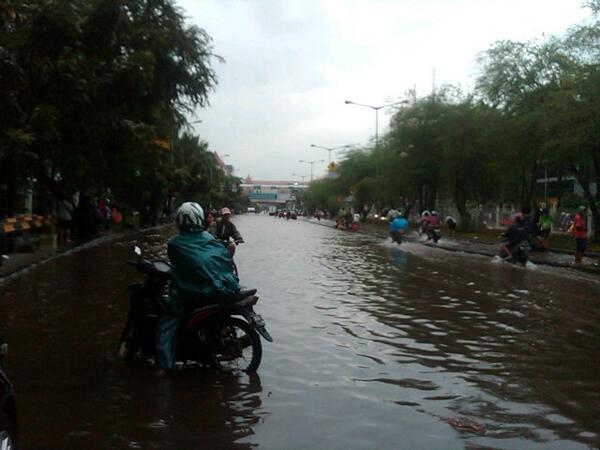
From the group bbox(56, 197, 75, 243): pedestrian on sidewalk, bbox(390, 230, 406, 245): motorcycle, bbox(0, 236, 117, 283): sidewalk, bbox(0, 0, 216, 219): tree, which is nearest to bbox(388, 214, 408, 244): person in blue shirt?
bbox(390, 230, 406, 245): motorcycle

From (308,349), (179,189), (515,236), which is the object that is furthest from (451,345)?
(179,189)

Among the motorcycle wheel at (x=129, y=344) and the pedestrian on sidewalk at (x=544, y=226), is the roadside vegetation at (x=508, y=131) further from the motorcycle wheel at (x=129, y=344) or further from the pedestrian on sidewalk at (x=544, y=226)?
the motorcycle wheel at (x=129, y=344)

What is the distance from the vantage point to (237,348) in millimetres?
7164

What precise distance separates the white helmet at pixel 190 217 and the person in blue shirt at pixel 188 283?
13 centimetres

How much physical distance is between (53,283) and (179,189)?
187ft

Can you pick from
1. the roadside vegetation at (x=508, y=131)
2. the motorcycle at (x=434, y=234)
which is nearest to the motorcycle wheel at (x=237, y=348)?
the roadside vegetation at (x=508, y=131)

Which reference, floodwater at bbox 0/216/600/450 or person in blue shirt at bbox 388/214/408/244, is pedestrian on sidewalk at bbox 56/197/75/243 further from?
floodwater at bbox 0/216/600/450

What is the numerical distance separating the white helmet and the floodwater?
4.62 feet

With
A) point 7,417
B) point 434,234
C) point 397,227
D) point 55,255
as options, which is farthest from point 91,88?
point 7,417

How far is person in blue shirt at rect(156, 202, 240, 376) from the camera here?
6.77m

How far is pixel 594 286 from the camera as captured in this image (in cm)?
1605

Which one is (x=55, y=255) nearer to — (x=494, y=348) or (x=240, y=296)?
(x=494, y=348)

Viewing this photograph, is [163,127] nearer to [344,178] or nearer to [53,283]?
[53,283]

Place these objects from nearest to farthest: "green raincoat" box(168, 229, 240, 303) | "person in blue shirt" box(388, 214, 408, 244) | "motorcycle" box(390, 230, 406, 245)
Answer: "green raincoat" box(168, 229, 240, 303) → "person in blue shirt" box(388, 214, 408, 244) → "motorcycle" box(390, 230, 406, 245)
